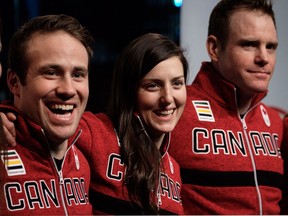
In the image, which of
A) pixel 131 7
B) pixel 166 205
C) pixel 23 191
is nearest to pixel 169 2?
pixel 131 7

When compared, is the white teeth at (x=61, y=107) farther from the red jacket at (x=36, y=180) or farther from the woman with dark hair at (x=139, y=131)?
the woman with dark hair at (x=139, y=131)

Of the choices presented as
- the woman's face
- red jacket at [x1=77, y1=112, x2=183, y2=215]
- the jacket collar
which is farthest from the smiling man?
the jacket collar

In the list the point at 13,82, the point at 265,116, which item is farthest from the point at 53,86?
the point at 265,116

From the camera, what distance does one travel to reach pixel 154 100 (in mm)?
1950

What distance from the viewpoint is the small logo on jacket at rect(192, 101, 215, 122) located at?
2195 mm

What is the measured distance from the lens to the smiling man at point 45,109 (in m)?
1.66

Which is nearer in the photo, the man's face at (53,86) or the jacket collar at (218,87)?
the man's face at (53,86)

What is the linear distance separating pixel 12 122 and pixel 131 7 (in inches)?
A: 104

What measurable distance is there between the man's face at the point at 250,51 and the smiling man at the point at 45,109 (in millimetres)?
712

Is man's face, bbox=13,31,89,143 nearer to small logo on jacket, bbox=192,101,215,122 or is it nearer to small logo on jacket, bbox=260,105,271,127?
small logo on jacket, bbox=192,101,215,122

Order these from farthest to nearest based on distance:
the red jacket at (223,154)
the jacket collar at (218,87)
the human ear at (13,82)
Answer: the jacket collar at (218,87) < the red jacket at (223,154) < the human ear at (13,82)

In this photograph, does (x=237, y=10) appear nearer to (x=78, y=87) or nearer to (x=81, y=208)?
(x=78, y=87)

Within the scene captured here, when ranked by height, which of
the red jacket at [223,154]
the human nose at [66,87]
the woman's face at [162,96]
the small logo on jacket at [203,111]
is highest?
the human nose at [66,87]

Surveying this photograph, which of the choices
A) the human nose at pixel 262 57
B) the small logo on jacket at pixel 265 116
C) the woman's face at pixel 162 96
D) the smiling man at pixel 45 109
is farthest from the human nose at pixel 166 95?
the small logo on jacket at pixel 265 116
